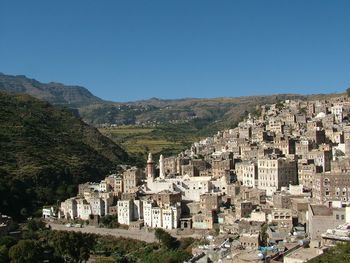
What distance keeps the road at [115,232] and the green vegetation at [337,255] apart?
19475 millimetres

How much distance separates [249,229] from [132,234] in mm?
11022

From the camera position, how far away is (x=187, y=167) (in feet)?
161

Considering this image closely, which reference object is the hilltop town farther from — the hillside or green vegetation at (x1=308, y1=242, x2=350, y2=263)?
the hillside

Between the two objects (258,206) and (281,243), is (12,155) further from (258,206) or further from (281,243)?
(281,243)

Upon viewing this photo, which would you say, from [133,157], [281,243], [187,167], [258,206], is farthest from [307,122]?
[133,157]

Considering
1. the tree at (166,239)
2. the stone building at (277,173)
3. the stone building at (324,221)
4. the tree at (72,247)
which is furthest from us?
the stone building at (277,173)

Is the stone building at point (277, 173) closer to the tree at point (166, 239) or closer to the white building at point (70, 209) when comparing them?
the tree at point (166, 239)

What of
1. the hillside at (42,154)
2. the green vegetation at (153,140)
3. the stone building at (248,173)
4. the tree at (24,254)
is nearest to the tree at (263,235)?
the stone building at (248,173)

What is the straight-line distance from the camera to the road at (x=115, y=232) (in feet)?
139

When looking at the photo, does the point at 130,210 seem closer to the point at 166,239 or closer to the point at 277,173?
the point at 166,239

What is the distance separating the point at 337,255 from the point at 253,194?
18749 millimetres

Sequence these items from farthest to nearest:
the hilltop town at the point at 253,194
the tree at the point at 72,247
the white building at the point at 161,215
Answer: the white building at the point at 161,215 → the tree at the point at 72,247 → the hilltop town at the point at 253,194

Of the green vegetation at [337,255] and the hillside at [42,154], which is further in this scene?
the hillside at [42,154]

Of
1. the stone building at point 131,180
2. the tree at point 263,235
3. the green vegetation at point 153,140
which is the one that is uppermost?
the green vegetation at point 153,140
